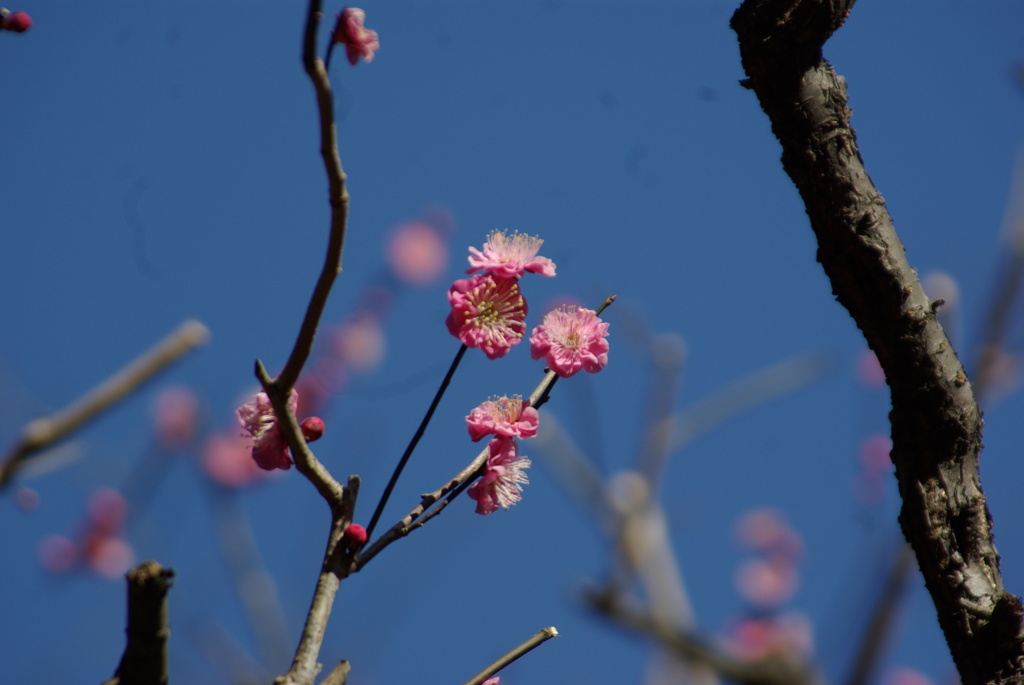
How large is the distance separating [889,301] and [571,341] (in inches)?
24.9

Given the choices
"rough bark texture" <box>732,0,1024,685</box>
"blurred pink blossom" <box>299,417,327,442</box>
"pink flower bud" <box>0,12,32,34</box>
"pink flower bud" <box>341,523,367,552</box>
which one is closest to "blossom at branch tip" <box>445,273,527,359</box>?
"blurred pink blossom" <box>299,417,327,442</box>

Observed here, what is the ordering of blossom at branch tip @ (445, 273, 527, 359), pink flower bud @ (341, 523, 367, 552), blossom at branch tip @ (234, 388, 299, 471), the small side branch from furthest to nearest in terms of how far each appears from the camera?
blossom at branch tip @ (445, 273, 527, 359)
blossom at branch tip @ (234, 388, 299, 471)
pink flower bud @ (341, 523, 367, 552)
the small side branch

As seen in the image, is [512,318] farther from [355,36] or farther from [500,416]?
[355,36]

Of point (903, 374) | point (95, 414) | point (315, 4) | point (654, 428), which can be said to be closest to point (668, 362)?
point (654, 428)

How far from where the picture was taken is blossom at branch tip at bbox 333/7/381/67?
1.36m

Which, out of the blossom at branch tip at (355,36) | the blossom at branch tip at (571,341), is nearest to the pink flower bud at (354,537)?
the blossom at branch tip at (571,341)

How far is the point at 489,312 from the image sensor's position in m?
1.59

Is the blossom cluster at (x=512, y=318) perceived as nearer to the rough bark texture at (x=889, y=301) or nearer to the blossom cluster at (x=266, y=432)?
the blossom cluster at (x=266, y=432)

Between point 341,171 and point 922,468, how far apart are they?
1243mm

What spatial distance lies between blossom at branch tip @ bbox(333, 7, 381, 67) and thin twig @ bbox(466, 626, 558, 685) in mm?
1061

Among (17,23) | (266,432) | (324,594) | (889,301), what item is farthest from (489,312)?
(17,23)

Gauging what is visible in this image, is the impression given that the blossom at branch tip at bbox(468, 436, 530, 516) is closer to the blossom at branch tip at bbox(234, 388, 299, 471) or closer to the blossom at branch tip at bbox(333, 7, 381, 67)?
the blossom at branch tip at bbox(234, 388, 299, 471)

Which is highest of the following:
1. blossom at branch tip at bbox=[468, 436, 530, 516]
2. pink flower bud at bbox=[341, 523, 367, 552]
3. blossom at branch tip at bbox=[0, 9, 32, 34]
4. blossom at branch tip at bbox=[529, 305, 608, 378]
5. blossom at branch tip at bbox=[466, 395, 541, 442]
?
blossom at branch tip at bbox=[0, 9, 32, 34]

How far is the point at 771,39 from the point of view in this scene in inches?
60.9
